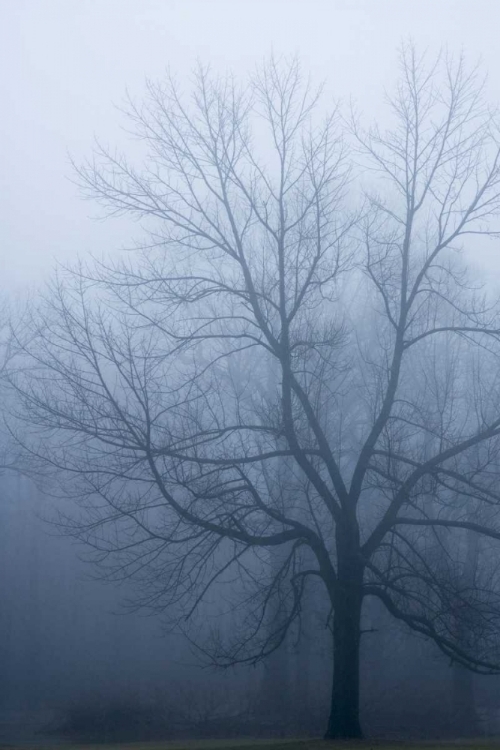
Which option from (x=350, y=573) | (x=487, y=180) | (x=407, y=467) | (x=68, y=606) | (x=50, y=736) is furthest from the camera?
(x=68, y=606)

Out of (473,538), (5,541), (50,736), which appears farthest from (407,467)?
(5,541)

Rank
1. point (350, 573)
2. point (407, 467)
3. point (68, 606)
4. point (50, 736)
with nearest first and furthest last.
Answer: point (350, 573) → point (407, 467) → point (50, 736) → point (68, 606)

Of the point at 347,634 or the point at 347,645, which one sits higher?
the point at 347,634

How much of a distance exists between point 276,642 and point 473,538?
8.62m

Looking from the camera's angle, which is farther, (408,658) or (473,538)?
(408,658)

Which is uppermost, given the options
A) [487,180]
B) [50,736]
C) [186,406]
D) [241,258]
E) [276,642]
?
[487,180]

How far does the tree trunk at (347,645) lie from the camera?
12.9 m

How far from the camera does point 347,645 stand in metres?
12.9

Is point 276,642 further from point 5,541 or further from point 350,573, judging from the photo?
point 5,541

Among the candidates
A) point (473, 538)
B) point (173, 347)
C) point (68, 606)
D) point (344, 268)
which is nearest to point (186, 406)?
point (173, 347)

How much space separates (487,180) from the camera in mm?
13844

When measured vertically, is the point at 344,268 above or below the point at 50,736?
above

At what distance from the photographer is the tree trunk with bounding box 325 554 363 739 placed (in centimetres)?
1288

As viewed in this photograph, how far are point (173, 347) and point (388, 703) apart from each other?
12.6 m
